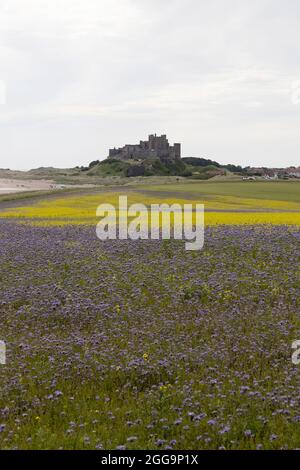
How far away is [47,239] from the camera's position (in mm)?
22891

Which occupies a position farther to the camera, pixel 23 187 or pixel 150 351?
pixel 23 187

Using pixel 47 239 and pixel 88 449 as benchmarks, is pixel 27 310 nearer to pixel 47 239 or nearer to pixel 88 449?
pixel 88 449

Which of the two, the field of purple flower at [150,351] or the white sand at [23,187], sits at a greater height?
the white sand at [23,187]

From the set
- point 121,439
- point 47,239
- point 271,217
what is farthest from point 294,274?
point 271,217

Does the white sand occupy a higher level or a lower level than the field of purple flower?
higher

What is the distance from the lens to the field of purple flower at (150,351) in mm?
6922

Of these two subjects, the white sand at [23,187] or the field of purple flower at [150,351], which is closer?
the field of purple flower at [150,351]

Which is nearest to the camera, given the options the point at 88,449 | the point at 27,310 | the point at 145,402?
the point at 88,449

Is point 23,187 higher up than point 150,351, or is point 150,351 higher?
point 23,187

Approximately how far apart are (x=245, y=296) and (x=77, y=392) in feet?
19.5

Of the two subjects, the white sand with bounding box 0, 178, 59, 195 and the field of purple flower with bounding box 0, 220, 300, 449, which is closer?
the field of purple flower with bounding box 0, 220, 300, 449

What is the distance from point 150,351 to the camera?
9586mm

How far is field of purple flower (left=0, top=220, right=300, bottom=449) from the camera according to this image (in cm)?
692

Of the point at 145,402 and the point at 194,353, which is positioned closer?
the point at 145,402
